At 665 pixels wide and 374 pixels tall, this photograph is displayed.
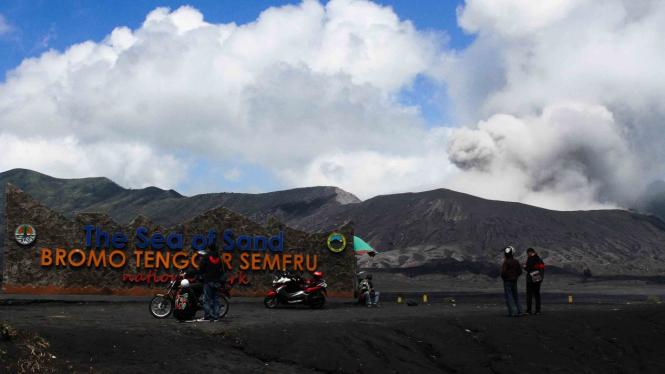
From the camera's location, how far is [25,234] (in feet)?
82.0

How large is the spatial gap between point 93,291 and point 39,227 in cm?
309

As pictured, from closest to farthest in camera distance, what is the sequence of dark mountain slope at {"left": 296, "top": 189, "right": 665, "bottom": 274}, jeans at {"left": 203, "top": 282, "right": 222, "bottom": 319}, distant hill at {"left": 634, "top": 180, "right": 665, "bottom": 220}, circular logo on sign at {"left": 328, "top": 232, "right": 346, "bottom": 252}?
jeans at {"left": 203, "top": 282, "right": 222, "bottom": 319} → circular logo on sign at {"left": 328, "top": 232, "right": 346, "bottom": 252} → dark mountain slope at {"left": 296, "top": 189, "right": 665, "bottom": 274} → distant hill at {"left": 634, "top": 180, "right": 665, "bottom": 220}

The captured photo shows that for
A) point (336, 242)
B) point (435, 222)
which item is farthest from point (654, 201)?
point (336, 242)

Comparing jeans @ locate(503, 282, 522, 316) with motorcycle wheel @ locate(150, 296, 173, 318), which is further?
jeans @ locate(503, 282, 522, 316)

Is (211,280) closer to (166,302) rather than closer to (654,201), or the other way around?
(166,302)

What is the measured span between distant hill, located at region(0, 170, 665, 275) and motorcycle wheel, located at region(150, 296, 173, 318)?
56.3 meters

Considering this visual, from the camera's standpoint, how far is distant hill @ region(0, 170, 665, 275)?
8550 cm

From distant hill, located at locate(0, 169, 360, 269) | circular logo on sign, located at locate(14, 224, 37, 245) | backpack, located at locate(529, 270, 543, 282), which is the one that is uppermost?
distant hill, located at locate(0, 169, 360, 269)

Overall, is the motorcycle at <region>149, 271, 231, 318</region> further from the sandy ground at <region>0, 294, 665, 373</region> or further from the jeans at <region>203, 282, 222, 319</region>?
the jeans at <region>203, 282, 222, 319</region>

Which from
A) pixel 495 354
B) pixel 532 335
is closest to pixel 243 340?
pixel 495 354

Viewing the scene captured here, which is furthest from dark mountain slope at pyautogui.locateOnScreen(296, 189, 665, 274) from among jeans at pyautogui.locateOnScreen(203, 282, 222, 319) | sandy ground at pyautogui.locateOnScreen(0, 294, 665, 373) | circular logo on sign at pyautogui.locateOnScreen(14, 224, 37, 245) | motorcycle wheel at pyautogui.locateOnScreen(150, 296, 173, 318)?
jeans at pyautogui.locateOnScreen(203, 282, 222, 319)

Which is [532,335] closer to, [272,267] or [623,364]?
[623,364]

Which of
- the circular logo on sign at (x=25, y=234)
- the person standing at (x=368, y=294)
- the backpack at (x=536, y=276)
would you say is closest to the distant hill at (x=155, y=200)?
the circular logo on sign at (x=25, y=234)

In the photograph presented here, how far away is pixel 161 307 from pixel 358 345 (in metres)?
5.67
